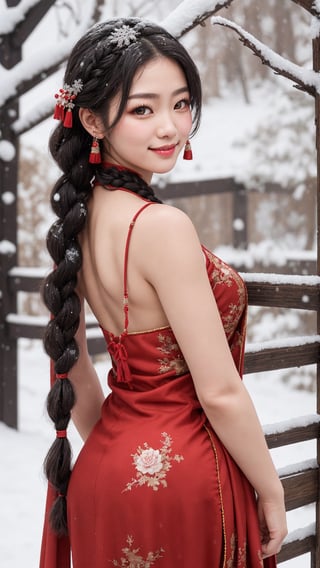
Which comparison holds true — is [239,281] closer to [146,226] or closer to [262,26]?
[146,226]

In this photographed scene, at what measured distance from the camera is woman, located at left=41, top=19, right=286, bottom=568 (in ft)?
4.62

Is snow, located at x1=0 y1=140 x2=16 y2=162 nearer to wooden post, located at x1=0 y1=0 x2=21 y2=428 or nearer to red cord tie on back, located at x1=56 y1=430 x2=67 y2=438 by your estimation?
wooden post, located at x1=0 y1=0 x2=21 y2=428

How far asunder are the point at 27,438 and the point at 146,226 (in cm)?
387

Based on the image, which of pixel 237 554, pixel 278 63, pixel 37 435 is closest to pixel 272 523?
pixel 237 554

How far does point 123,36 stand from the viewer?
1484 mm

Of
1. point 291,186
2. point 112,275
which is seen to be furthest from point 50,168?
point 112,275

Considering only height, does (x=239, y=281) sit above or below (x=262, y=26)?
below

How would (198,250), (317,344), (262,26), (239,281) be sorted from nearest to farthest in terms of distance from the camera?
(198,250) < (239,281) < (317,344) < (262,26)

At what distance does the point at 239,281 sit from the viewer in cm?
157

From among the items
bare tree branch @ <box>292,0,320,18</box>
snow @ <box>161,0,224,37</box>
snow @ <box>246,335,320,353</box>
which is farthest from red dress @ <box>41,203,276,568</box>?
snow @ <box>161,0,224,37</box>

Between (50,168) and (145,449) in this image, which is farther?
(50,168)

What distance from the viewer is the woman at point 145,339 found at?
1409 millimetres

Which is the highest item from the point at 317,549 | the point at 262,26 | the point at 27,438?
the point at 262,26

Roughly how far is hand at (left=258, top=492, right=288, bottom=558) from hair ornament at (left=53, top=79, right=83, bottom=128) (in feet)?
2.64
